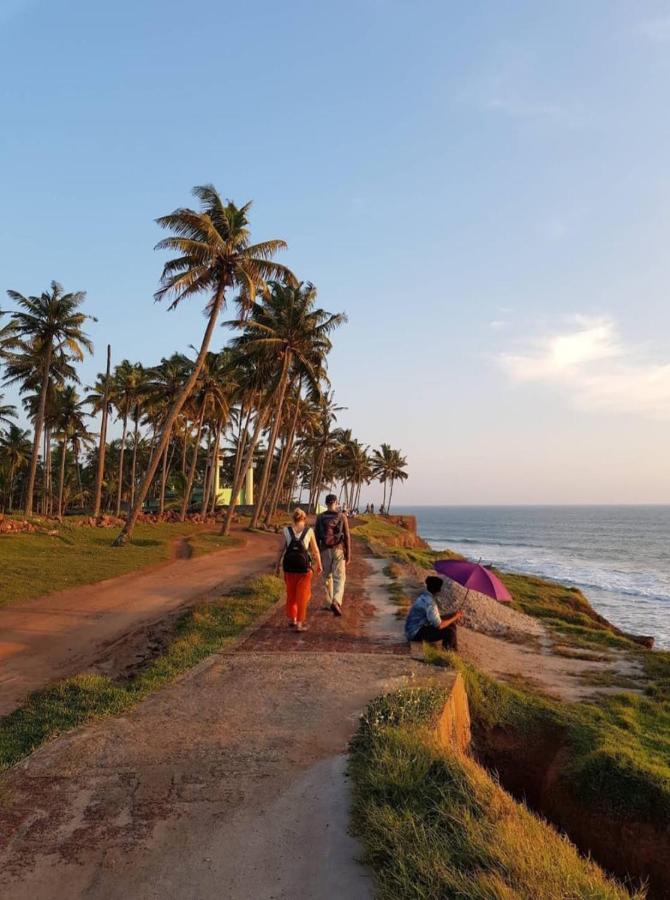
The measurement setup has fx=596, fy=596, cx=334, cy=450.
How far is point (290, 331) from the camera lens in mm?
31266

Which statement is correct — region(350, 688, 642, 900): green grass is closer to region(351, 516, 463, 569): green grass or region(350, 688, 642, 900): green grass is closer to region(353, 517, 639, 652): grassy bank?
region(353, 517, 639, 652): grassy bank

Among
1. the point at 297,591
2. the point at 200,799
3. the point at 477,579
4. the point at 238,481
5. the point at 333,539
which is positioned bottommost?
the point at 200,799

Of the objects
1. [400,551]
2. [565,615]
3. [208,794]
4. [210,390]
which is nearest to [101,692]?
[208,794]

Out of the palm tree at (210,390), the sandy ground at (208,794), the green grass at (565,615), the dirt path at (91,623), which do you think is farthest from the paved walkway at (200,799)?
the palm tree at (210,390)

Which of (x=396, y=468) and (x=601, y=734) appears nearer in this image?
(x=601, y=734)

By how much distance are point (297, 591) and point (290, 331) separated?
77.2ft

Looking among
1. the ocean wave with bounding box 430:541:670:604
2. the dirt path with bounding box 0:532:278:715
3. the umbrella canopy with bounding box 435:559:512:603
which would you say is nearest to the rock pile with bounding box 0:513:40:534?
the dirt path with bounding box 0:532:278:715

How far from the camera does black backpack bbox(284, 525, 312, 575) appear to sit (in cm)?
888

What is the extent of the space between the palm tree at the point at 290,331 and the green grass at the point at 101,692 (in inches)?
839

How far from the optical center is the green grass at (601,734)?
5.95 meters

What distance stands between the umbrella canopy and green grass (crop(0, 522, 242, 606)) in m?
9.98

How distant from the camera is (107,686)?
7621mm

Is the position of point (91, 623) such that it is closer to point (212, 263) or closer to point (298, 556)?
point (298, 556)

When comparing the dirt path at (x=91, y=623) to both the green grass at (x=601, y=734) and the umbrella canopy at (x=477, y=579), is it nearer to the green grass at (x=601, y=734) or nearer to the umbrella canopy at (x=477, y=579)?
the umbrella canopy at (x=477, y=579)
